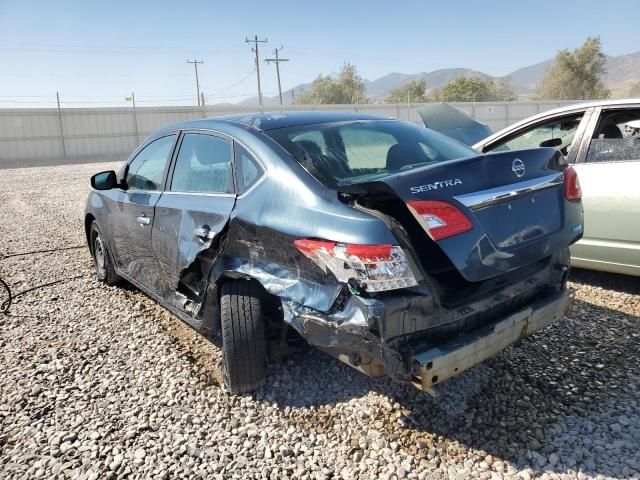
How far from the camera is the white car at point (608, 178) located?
3908 mm

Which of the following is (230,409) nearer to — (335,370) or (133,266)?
(335,370)

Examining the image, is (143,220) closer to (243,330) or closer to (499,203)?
(243,330)

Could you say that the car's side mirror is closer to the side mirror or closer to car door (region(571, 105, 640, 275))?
car door (region(571, 105, 640, 275))

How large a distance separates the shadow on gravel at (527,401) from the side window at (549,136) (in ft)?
6.20

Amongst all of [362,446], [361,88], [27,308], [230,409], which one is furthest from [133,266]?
[361,88]

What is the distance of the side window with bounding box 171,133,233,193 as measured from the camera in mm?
3076

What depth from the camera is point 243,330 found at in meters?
2.80

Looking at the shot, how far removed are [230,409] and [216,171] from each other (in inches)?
55.6

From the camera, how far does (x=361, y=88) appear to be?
8025cm

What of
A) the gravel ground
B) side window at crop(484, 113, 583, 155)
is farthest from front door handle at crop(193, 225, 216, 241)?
side window at crop(484, 113, 583, 155)

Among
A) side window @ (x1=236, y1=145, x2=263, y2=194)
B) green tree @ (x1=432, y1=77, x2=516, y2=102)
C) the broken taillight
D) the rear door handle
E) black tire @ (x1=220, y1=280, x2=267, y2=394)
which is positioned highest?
green tree @ (x1=432, y1=77, x2=516, y2=102)

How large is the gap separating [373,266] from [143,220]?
2.23 m

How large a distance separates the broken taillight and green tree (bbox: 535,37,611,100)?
216ft

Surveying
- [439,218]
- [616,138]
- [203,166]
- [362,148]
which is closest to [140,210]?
[203,166]
